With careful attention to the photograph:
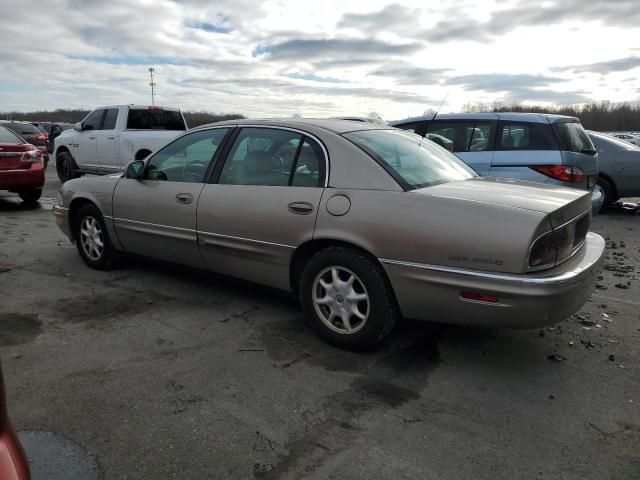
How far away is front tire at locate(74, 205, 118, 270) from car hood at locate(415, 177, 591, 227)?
134 inches

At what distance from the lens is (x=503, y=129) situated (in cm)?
702

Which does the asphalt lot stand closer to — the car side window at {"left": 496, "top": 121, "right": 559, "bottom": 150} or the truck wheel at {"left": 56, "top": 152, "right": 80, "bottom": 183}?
the car side window at {"left": 496, "top": 121, "right": 559, "bottom": 150}

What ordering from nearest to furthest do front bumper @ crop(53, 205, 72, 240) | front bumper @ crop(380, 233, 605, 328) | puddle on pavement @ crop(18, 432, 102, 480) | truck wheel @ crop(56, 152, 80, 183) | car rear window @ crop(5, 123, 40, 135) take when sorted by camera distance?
puddle on pavement @ crop(18, 432, 102, 480)
front bumper @ crop(380, 233, 605, 328)
front bumper @ crop(53, 205, 72, 240)
truck wheel @ crop(56, 152, 80, 183)
car rear window @ crop(5, 123, 40, 135)

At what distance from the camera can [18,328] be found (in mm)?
3865

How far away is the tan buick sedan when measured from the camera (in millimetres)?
2936

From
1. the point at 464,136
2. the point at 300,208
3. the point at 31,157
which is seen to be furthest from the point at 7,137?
the point at 300,208

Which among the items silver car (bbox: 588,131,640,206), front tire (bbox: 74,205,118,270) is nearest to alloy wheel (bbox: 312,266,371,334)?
front tire (bbox: 74,205,118,270)

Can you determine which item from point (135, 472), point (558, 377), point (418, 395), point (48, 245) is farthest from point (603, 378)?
point (48, 245)

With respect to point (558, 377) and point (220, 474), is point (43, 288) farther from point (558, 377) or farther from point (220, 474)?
point (558, 377)

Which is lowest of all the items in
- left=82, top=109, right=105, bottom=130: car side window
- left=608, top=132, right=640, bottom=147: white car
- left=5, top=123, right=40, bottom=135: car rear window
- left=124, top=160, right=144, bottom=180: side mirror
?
left=124, top=160, right=144, bottom=180: side mirror

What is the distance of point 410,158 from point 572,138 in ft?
13.2

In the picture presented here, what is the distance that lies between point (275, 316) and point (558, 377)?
2084mm

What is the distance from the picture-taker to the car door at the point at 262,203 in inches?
A: 144

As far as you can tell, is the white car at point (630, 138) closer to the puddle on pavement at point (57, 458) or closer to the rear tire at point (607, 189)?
the rear tire at point (607, 189)
